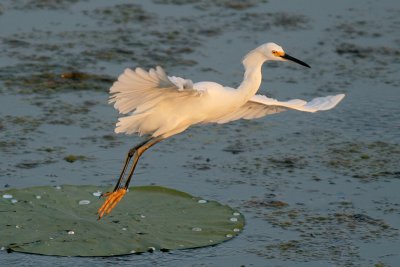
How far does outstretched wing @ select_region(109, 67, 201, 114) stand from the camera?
623 centimetres

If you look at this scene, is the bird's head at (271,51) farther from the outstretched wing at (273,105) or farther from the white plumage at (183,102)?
the outstretched wing at (273,105)

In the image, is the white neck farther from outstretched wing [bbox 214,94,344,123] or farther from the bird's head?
outstretched wing [bbox 214,94,344,123]

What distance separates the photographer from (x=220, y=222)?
7176 millimetres

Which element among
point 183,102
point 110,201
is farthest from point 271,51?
point 110,201

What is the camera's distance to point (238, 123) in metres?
9.12

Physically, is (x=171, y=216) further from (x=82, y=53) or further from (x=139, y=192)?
(x=82, y=53)

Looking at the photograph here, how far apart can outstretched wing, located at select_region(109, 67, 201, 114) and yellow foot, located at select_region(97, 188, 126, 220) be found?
22.7 inches

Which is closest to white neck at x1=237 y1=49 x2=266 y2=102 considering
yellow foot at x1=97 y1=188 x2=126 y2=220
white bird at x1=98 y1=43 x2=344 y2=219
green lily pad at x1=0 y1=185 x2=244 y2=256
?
white bird at x1=98 y1=43 x2=344 y2=219

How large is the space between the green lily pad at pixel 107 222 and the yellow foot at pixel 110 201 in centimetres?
5

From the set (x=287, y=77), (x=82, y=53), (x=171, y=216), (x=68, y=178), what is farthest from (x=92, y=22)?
(x=171, y=216)

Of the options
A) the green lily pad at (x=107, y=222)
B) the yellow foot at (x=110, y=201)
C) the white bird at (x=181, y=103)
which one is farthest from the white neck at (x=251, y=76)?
the yellow foot at (x=110, y=201)

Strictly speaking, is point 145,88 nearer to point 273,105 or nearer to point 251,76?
point 251,76

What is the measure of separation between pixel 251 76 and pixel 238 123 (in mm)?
2257

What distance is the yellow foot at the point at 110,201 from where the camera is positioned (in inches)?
278
